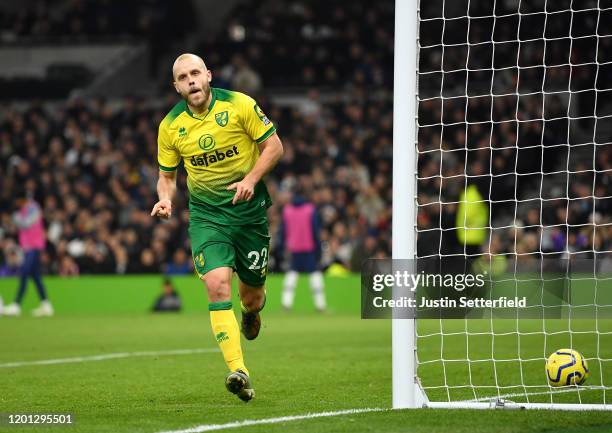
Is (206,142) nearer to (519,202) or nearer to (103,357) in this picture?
(103,357)

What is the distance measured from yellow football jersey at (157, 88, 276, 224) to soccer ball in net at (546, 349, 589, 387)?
7.87ft

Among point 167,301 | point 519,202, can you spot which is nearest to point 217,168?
point 519,202

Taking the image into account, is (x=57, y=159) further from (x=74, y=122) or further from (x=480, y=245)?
(x=480, y=245)

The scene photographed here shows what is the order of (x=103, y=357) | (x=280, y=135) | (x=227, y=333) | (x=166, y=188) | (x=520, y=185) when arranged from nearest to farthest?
(x=227, y=333), (x=166, y=188), (x=103, y=357), (x=520, y=185), (x=280, y=135)

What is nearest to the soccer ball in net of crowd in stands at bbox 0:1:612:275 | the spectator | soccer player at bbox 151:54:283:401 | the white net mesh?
the white net mesh

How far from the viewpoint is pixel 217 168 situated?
7750 millimetres

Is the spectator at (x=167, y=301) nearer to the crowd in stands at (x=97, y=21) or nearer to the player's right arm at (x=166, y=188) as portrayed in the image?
the player's right arm at (x=166, y=188)

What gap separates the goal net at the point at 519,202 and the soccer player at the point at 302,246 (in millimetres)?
1950

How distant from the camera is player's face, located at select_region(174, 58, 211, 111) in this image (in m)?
7.48

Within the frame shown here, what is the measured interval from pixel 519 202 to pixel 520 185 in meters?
9.70

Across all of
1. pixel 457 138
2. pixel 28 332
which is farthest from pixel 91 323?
pixel 457 138

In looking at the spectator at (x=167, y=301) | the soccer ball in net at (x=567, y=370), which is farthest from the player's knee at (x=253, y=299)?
the spectator at (x=167, y=301)

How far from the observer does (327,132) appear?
2555 centimetres

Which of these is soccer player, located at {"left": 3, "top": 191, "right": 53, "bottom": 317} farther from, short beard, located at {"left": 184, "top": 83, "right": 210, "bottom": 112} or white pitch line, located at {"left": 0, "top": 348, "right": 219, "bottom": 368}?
short beard, located at {"left": 184, "top": 83, "right": 210, "bottom": 112}
